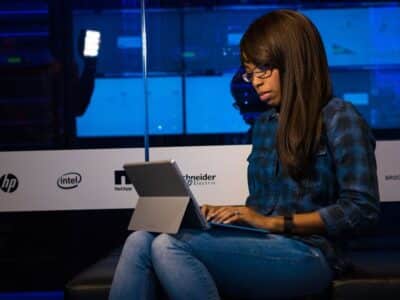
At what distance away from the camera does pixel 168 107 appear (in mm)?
3619

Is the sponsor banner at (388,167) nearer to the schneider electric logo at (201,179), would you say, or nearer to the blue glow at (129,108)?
the schneider electric logo at (201,179)

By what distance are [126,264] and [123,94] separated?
1.97 meters

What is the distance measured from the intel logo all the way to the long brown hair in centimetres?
156

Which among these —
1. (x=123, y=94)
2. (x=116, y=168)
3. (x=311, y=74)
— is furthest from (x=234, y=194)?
(x=311, y=74)

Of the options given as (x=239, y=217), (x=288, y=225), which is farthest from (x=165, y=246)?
(x=288, y=225)

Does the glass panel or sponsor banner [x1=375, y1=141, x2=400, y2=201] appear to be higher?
the glass panel

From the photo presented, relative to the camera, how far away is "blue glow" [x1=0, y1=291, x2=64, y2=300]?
3545 millimetres

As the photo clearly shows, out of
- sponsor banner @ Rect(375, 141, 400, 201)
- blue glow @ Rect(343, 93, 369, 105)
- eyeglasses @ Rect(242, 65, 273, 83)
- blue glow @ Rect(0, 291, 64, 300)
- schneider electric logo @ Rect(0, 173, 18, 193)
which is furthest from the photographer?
blue glow @ Rect(343, 93, 369, 105)

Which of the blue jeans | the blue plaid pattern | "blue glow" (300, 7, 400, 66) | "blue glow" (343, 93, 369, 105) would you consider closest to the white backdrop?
"blue glow" (343, 93, 369, 105)

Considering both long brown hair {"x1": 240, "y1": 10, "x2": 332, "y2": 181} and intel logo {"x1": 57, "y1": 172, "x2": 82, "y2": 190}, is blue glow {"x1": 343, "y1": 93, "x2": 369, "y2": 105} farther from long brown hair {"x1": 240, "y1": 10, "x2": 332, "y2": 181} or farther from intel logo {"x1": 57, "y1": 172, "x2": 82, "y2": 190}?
long brown hair {"x1": 240, "y1": 10, "x2": 332, "y2": 181}

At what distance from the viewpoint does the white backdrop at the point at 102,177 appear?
319cm

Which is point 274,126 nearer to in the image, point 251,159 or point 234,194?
point 251,159

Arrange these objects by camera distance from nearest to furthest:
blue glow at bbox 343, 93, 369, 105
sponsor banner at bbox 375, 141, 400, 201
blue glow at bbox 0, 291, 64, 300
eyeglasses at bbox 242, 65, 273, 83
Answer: eyeglasses at bbox 242, 65, 273, 83 < sponsor banner at bbox 375, 141, 400, 201 < blue glow at bbox 0, 291, 64, 300 < blue glow at bbox 343, 93, 369, 105

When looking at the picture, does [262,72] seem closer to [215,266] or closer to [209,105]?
[215,266]
